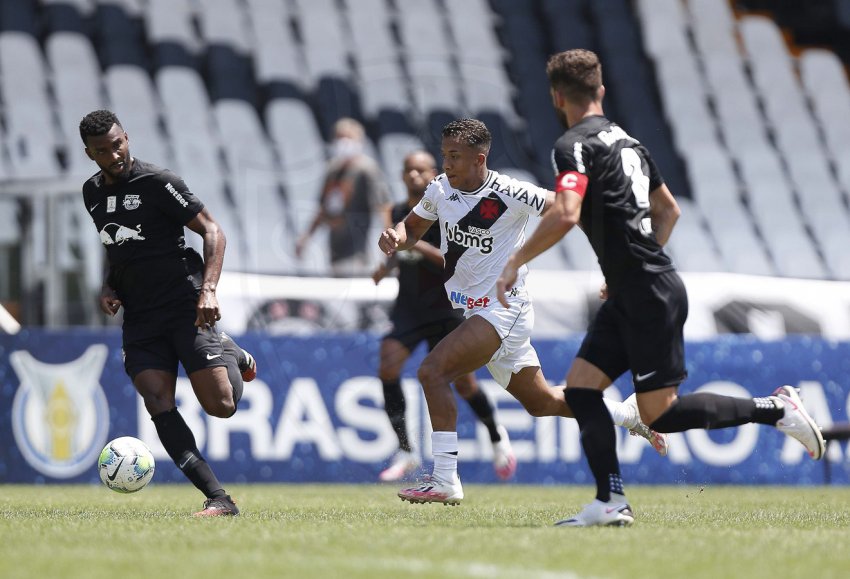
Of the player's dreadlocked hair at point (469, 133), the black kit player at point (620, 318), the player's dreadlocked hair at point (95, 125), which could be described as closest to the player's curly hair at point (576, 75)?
the black kit player at point (620, 318)

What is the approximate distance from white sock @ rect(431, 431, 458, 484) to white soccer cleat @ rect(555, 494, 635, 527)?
1215mm

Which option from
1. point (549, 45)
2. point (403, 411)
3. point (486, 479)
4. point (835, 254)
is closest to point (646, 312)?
point (403, 411)

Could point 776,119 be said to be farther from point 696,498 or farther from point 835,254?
point 696,498

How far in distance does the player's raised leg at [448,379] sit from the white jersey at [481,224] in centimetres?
22

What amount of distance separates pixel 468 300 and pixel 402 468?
10.9 ft

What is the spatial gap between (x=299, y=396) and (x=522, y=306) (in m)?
4.61

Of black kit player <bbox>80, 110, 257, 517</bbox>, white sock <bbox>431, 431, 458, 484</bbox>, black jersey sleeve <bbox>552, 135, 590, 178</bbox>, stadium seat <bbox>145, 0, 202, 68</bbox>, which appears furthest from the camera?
stadium seat <bbox>145, 0, 202, 68</bbox>

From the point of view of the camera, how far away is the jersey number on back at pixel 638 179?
251 inches

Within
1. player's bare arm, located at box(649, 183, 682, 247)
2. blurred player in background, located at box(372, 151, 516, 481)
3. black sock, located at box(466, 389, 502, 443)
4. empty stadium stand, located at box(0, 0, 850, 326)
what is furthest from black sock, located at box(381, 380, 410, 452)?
empty stadium stand, located at box(0, 0, 850, 326)

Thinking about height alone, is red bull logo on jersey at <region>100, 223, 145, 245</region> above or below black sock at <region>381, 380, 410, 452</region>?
above

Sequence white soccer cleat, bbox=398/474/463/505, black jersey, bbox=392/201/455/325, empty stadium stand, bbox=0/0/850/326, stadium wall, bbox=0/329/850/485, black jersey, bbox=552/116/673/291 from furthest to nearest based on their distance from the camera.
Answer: empty stadium stand, bbox=0/0/850/326, stadium wall, bbox=0/329/850/485, black jersey, bbox=392/201/455/325, white soccer cleat, bbox=398/474/463/505, black jersey, bbox=552/116/673/291

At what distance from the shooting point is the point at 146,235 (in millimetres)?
7230

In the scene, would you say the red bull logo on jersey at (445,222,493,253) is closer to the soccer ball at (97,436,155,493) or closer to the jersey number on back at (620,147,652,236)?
the jersey number on back at (620,147,652,236)

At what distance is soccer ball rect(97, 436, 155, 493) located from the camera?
7336mm
